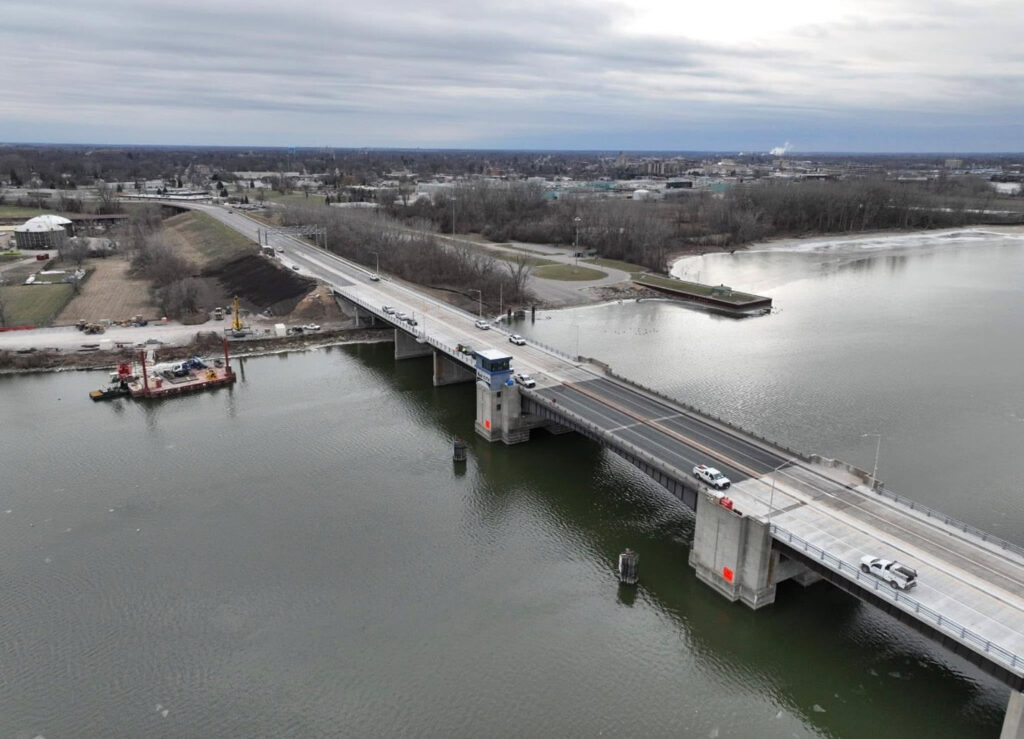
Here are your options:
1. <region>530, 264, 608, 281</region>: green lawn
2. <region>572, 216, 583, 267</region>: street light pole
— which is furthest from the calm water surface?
<region>572, 216, 583, 267</region>: street light pole

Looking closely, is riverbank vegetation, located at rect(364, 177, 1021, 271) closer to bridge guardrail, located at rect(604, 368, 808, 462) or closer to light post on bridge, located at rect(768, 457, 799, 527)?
bridge guardrail, located at rect(604, 368, 808, 462)

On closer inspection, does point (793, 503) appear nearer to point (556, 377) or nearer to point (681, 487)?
point (681, 487)

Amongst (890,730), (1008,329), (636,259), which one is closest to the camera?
(890,730)

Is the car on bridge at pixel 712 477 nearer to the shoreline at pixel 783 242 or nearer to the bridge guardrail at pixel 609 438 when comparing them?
the bridge guardrail at pixel 609 438

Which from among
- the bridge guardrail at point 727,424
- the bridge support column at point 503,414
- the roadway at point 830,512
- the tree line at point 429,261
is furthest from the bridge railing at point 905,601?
the tree line at point 429,261

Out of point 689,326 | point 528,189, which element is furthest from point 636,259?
point 528,189

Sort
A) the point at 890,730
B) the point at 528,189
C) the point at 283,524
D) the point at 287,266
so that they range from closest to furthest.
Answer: the point at 890,730, the point at 283,524, the point at 287,266, the point at 528,189

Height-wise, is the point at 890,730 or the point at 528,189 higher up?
the point at 528,189

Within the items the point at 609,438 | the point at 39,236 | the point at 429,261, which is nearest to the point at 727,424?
the point at 609,438
